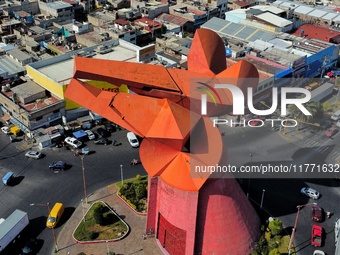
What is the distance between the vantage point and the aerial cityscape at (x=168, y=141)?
3962 centimetres

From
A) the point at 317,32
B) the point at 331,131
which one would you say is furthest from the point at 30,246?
the point at 317,32

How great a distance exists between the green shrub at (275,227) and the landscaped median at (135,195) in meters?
14.6

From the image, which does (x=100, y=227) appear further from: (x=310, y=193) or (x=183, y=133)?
(x=310, y=193)

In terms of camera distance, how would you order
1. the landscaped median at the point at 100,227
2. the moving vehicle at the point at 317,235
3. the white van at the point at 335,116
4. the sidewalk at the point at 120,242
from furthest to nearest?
the white van at the point at 335,116
the landscaped median at the point at 100,227
the moving vehicle at the point at 317,235
the sidewalk at the point at 120,242

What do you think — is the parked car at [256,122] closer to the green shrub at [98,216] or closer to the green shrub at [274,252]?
the green shrub at [274,252]

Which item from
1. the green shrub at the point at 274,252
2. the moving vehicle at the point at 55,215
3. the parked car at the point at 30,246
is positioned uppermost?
the green shrub at the point at 274,252

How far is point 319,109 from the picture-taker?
6756 cm

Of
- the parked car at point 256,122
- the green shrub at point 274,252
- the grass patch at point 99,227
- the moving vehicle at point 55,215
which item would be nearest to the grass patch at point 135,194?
the grass patch at point 99,227

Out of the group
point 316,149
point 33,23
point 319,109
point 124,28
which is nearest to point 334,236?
point 316,149

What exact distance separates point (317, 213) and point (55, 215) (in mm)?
30456

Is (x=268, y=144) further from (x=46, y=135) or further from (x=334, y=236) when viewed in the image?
(x=46, y=135)

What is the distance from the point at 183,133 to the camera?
119ft

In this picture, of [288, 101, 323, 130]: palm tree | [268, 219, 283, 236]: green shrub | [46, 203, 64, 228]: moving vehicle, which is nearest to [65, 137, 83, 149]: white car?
[46, 203, 64, 228]: moving vehicle

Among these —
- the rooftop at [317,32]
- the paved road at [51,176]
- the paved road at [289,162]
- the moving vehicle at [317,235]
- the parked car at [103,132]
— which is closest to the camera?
the moving vehicle at [317,235]
